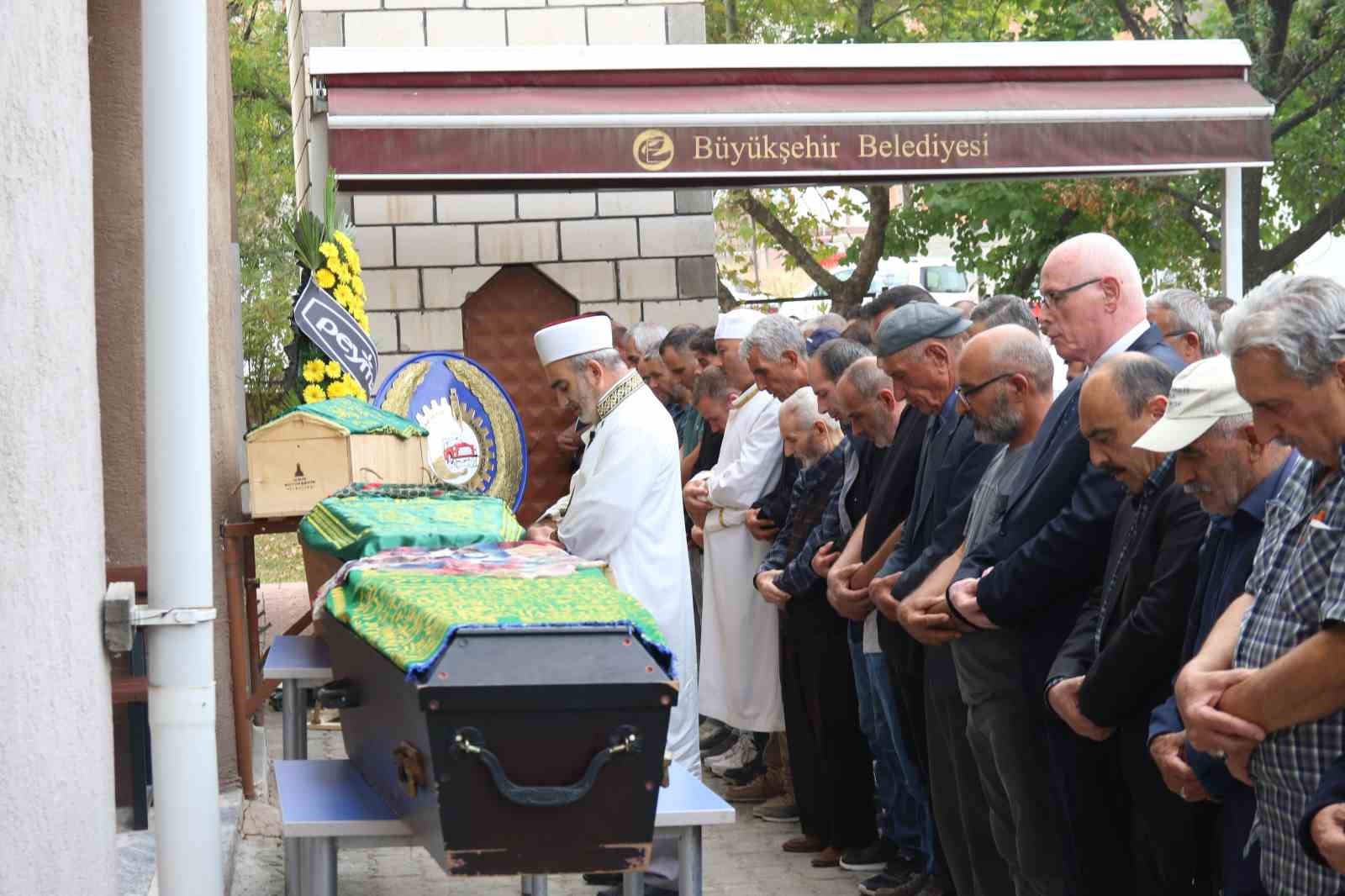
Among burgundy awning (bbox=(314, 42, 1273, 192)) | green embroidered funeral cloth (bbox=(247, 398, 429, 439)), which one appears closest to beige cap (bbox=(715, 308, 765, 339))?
green embroidered funeral cloth (bbox=(247, 398, 429, 439))

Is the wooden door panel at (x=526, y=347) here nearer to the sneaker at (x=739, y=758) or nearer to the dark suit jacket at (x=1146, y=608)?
the sneaker at (x=739, y=758)

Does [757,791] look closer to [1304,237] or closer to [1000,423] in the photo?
[1000,423]

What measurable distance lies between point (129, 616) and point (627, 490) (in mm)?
3038

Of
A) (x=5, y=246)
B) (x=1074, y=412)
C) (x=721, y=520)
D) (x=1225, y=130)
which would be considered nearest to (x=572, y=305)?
(x=1225, y=130)

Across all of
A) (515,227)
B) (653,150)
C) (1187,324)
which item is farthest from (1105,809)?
(515,227)

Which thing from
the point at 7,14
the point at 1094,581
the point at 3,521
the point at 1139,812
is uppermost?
the point at 7,14

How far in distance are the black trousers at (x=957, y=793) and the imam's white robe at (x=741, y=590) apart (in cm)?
222

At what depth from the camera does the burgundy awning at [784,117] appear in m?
11.2

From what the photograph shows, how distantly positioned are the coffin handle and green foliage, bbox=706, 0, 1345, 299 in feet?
44.0

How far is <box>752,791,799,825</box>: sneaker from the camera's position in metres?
8.05

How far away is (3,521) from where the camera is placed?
313 centimetres

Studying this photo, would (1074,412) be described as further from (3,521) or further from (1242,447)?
(3,521)

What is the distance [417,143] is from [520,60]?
940 millimetres

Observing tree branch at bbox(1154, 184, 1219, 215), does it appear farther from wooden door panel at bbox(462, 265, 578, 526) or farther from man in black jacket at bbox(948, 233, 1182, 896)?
man in black jacket at bbox(948, 233, 1182, 896)
